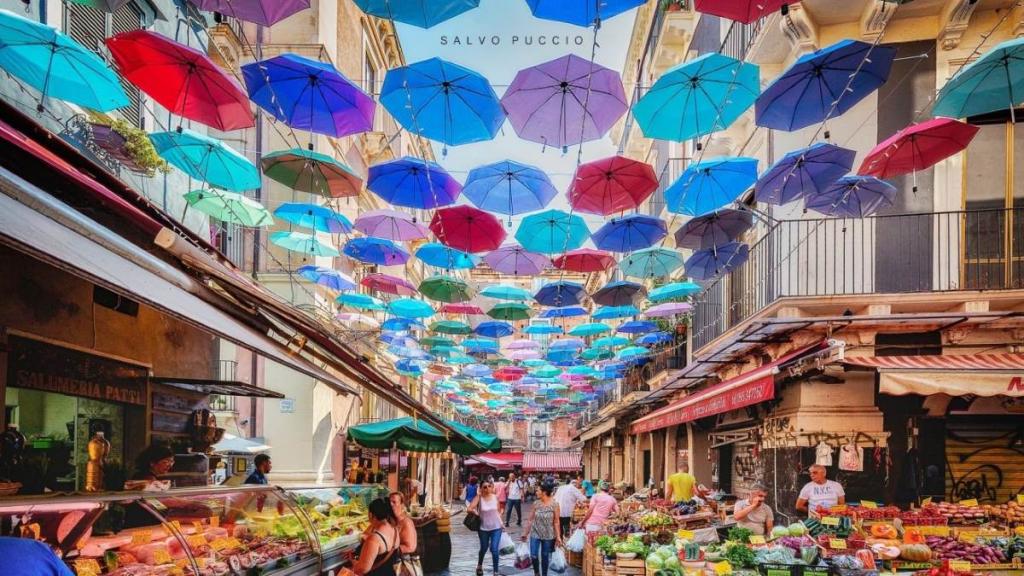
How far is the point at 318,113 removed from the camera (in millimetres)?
9820

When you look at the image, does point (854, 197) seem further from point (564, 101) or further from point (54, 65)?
point (54, 65)

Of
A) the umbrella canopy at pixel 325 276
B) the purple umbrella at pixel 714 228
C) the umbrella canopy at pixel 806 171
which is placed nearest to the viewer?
the umbrella canopy at pixel 806 171

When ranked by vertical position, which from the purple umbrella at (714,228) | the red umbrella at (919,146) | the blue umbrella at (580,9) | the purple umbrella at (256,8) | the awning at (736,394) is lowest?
the awning at (736,394)

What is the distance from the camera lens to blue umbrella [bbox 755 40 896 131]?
7762 mm

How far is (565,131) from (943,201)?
6.02m

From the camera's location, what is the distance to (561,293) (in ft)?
59.8

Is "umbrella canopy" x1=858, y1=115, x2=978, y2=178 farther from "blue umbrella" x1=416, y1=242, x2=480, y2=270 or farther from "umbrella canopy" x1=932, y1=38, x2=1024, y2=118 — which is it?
"blue umbrella" x1=416, y1=242, x2=480, y2=270

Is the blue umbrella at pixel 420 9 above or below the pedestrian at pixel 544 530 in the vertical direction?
above

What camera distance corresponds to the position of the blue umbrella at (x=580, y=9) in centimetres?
748

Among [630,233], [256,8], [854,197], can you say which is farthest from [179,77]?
[854,197]

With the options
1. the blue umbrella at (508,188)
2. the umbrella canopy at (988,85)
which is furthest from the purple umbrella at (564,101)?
the umbrella canopy at (988,85)

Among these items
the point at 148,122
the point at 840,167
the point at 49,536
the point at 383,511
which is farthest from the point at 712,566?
the point at 148,122

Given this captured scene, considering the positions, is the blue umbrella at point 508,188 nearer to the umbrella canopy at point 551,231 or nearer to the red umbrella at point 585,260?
the umbrella canopy at point 551,231

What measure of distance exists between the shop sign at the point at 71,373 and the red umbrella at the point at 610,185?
6867mm
